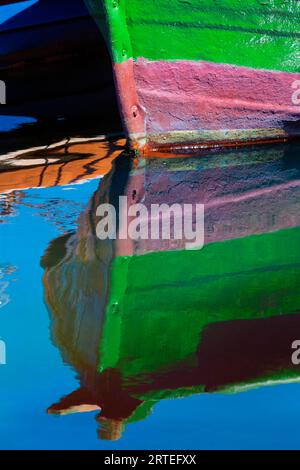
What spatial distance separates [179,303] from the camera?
8.98ft

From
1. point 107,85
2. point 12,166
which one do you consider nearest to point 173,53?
point 12,166

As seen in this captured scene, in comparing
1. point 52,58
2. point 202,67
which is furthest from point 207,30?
point 52,58

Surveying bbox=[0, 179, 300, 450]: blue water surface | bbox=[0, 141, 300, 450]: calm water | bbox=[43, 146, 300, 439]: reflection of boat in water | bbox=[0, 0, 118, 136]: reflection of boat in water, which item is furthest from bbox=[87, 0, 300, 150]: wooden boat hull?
bbox=[0, 179, 300, 450]: blue water surface

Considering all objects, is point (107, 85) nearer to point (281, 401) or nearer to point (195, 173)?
point (195, 173)

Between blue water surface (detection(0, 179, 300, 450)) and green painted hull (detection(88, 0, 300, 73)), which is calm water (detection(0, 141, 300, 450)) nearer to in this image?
blue water surface (detection(0, 179, 300, 450))

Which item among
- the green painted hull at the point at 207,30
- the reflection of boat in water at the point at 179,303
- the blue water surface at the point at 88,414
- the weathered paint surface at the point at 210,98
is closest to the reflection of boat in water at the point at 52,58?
the weathered paint surface at the point at 210,98

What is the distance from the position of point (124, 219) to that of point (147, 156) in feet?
3.74

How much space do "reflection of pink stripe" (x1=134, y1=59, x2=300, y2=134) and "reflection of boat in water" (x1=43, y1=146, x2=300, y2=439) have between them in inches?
28.7

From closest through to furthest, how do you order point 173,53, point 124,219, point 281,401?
point 281,401 → point 124,219 → point 173,53

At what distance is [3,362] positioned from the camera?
2.38 meters

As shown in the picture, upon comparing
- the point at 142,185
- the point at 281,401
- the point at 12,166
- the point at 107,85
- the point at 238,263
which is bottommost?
the point at 281,401

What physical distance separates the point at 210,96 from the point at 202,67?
173 mm

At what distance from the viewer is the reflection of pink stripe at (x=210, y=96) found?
4.51 m

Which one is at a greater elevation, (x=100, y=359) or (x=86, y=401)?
(x=100, y=359)
